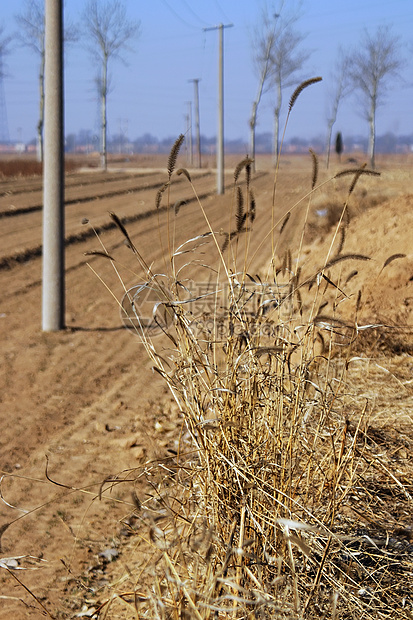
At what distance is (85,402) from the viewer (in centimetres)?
582

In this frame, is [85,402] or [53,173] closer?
[85,402]

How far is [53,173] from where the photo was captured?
7.23m

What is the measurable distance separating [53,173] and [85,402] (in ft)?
8.89

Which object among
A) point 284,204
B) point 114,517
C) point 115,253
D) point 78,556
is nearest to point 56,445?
point 114,517

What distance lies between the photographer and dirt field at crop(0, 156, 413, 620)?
11.2ft

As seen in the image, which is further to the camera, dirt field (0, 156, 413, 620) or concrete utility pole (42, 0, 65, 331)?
concrete utility pole (42, 0, 65, 331)

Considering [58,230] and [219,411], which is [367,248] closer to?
[58,230]

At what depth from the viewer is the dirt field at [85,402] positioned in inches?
134

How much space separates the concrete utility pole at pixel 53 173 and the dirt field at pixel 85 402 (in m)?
0.41

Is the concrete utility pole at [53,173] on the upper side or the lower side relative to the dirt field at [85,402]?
upper

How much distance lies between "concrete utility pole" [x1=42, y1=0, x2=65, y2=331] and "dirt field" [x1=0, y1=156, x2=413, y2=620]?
0.41 metres

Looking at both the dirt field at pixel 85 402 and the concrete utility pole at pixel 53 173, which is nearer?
the dirt field at pixel 85 402

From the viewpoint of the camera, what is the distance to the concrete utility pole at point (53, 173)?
23.0 ft

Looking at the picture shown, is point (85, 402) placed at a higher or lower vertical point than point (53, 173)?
lower
